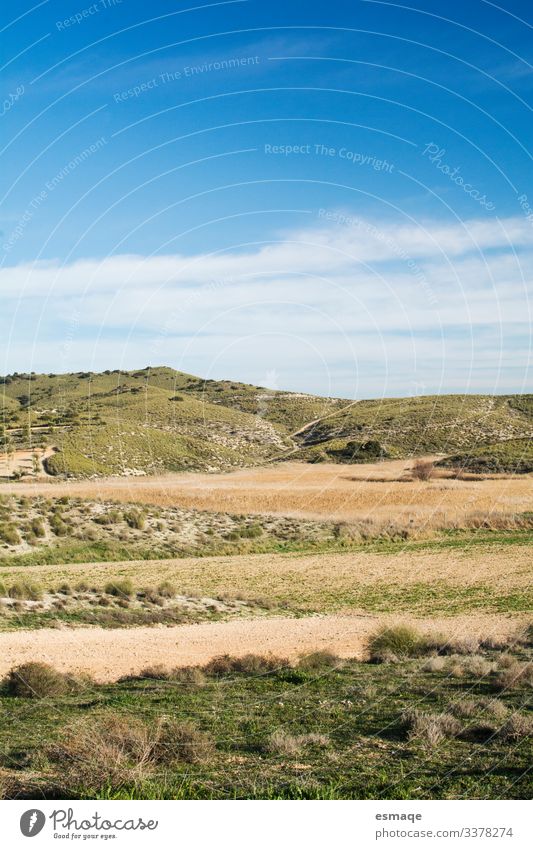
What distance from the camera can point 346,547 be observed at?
150 ft

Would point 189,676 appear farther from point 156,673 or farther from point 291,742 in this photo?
point 291,742

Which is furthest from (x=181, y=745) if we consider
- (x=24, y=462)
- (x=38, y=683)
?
(x=24, y=462)

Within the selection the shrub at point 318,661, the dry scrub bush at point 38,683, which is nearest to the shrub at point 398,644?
the shrub at point 318,661

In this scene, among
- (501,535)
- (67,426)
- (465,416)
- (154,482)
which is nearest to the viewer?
(501,535)

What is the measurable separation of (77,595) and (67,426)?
47.4m

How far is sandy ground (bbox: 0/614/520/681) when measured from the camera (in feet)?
67.6

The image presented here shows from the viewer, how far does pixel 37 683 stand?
17031 millimetres

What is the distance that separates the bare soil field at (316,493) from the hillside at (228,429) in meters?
2.10

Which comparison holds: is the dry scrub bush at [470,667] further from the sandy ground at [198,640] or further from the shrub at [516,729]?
the shrub at [516,729]

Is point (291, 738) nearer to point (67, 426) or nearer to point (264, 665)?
point (264, 665)

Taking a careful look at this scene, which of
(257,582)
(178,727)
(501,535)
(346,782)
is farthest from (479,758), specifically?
(501,535)

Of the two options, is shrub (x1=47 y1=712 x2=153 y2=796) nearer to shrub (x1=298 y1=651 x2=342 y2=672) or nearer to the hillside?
shrub (x1=298 y1=651 x2=342 y2=672)

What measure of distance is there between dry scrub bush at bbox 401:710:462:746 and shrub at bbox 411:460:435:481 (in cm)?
5617
